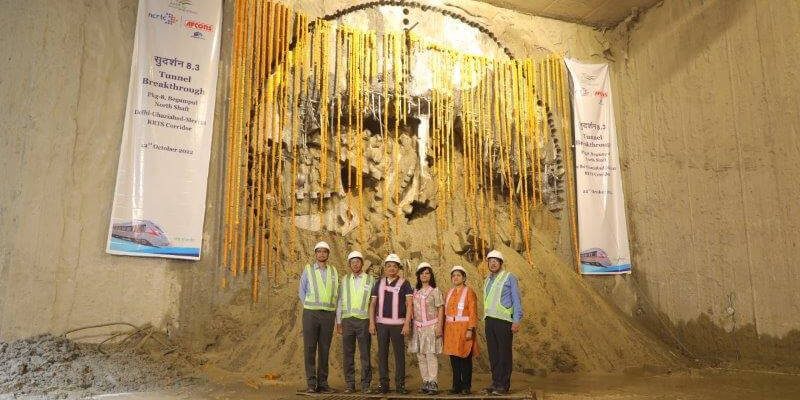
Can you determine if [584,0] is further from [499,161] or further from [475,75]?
[499,161]

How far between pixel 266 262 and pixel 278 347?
1111 millimetres

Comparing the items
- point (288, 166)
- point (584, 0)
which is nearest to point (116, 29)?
point (288, 166)

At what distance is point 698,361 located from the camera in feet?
24.5

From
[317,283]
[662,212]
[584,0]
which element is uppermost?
[584,0]

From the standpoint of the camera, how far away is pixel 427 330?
5141 mm

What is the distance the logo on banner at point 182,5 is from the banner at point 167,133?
11 mm

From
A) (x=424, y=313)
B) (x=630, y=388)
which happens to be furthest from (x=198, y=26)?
(x=630, y=388)

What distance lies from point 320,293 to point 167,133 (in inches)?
111

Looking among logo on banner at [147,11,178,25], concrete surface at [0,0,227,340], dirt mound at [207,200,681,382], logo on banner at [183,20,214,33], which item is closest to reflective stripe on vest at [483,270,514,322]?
dirt mound at [207,200,681,382]

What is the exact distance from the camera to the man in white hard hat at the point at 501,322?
4.99 m

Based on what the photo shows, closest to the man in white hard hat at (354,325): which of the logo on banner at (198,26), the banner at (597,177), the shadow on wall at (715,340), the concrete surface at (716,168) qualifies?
the logo on banner at (198,26)

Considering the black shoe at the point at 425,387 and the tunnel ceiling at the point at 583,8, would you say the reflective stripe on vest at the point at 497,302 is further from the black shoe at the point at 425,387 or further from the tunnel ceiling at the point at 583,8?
the tunnel ceiling at the point at 583,8

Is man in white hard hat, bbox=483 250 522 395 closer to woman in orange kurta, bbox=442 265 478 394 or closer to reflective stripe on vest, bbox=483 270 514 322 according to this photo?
reflective stripe on vest, bbox=483 270 514 322

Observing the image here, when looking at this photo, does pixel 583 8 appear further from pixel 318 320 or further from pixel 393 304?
pixel 318 320
